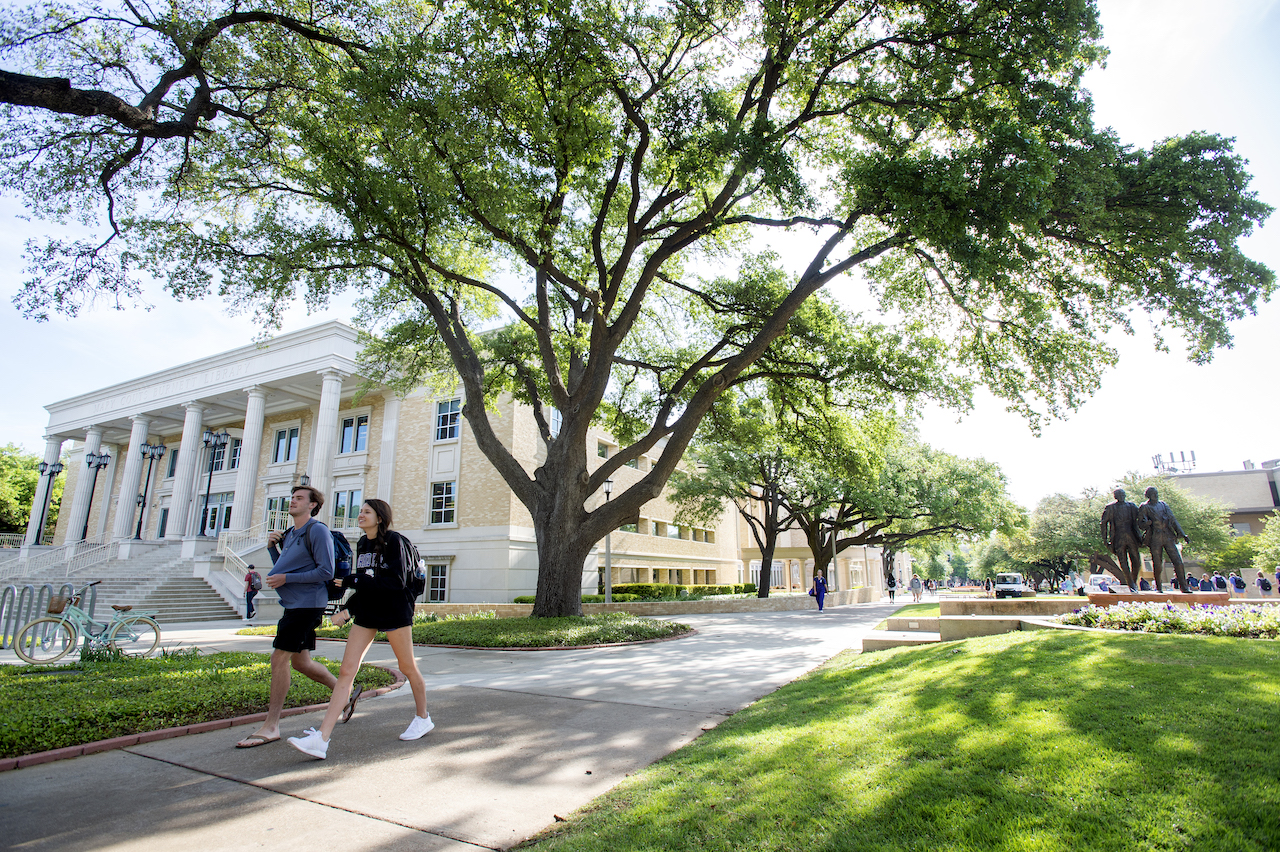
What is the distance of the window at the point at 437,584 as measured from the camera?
86.2 ft

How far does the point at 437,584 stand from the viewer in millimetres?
26766

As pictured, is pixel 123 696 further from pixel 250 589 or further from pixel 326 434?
pixel 326 434

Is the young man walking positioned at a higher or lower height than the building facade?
lower

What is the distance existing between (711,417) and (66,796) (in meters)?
16.6

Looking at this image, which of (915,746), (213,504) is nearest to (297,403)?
(213,504)

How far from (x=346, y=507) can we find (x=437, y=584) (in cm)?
675

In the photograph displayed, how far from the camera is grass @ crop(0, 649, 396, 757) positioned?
16.0 ft

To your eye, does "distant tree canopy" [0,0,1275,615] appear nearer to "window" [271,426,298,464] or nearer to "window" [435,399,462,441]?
"window" [435,399,462,441]

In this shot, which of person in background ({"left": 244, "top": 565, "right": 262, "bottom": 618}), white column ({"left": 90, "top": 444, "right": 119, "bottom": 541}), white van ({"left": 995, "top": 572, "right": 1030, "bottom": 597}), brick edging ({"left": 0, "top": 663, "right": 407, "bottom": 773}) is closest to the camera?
brick edging ({"left": 0, "top": 663, "right": 407, "bottom": 773})

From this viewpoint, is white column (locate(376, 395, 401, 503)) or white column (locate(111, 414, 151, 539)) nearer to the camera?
white column (locate(376, 395, 401, 503))

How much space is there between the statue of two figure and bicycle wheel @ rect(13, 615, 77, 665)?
58.0 ft

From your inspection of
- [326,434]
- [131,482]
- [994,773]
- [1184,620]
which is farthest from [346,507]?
[994,773]

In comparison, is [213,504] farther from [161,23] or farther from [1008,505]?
[1008,505]

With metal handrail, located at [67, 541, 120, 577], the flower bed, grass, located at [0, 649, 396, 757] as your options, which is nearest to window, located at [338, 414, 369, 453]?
metal handrail, located at [67, 541, 120, 577]
